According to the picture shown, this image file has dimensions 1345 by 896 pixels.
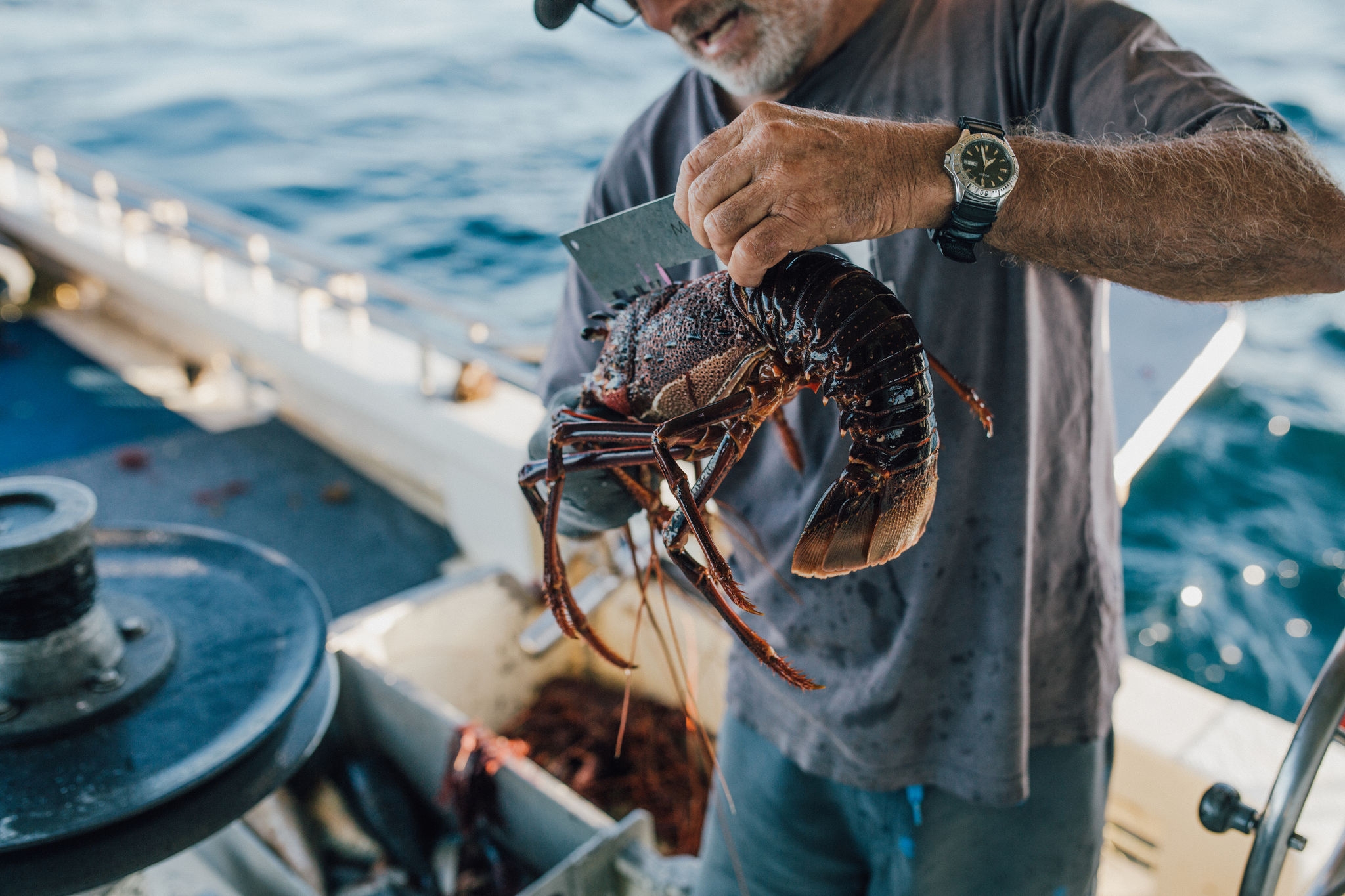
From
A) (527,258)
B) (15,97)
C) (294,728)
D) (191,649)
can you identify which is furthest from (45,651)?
(15,97)

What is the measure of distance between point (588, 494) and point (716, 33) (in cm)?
83

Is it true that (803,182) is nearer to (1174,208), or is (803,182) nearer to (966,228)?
(966,228)

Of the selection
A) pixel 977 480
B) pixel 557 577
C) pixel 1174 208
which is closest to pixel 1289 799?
pixel 977 480

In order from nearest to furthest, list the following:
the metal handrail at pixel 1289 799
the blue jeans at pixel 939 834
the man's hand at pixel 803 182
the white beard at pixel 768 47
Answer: the man's hand at pixel 803 182 → the metal handrail at pixel 1289 799 → the white beard at pixel 768 47 → the blue jeans at pixel 939 834

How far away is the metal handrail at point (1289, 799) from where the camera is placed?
4.17ft

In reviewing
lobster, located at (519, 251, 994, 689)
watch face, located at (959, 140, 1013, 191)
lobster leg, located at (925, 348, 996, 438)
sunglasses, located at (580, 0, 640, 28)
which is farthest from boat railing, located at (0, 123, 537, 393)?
watch face, located at (959, 140, 1013, 191)

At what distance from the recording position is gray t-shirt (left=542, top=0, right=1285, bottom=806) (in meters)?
1.34

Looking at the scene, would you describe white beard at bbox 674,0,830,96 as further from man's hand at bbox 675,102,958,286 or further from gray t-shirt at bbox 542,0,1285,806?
man's hand at bbox 675,102,958,286

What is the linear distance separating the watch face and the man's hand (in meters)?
0.03

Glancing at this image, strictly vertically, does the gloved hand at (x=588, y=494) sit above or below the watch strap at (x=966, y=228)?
below

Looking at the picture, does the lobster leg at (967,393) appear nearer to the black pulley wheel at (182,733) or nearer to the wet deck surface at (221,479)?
the black pulley wheel at (182,733)

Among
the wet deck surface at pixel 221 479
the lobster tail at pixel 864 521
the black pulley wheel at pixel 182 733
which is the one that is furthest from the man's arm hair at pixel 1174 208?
the wet deck surface at pixel 221 479

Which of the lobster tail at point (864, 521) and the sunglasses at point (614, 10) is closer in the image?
the lobster tail at point (864, 521)

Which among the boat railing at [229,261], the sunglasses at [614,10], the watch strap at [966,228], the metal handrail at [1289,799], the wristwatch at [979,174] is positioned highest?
the sunglasses at [614,10]
